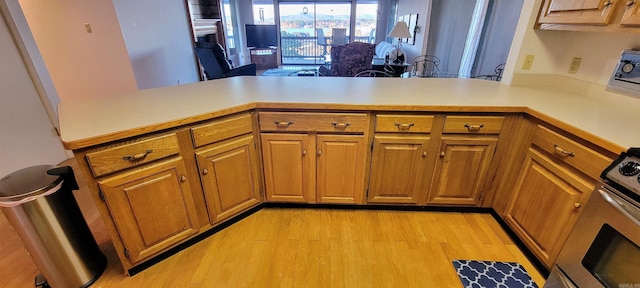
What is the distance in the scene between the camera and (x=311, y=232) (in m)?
1.74

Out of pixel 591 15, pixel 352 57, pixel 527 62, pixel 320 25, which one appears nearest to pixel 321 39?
pixel 320 25

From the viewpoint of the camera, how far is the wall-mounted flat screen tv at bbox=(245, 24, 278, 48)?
830 centimetres

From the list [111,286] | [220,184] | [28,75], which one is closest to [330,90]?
[220,184]

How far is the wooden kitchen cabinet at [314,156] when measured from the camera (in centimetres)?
157

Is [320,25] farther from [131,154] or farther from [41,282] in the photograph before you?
[41,282]

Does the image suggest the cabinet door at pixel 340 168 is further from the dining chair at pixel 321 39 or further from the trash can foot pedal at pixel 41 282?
the dining chair at pixel 321 39

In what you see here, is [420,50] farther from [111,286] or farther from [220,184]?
[111,286]

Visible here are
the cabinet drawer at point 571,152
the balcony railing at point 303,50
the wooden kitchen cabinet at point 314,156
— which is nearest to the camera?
the cabinet drawer at point 571,152

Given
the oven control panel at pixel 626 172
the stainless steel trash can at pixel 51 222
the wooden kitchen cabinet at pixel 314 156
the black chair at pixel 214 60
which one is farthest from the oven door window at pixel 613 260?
the black chair at pixel 214 60

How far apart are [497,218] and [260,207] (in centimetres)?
170

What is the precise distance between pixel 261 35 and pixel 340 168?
791cm

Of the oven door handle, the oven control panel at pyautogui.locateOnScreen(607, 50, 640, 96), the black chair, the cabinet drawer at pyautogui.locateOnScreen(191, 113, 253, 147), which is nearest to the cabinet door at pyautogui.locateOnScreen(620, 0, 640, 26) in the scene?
the oven control panel at pyautogui.locateOnScreen(607, 50, 640, 96)

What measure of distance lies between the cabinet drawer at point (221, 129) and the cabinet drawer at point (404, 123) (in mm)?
788

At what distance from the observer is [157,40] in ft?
13.2
